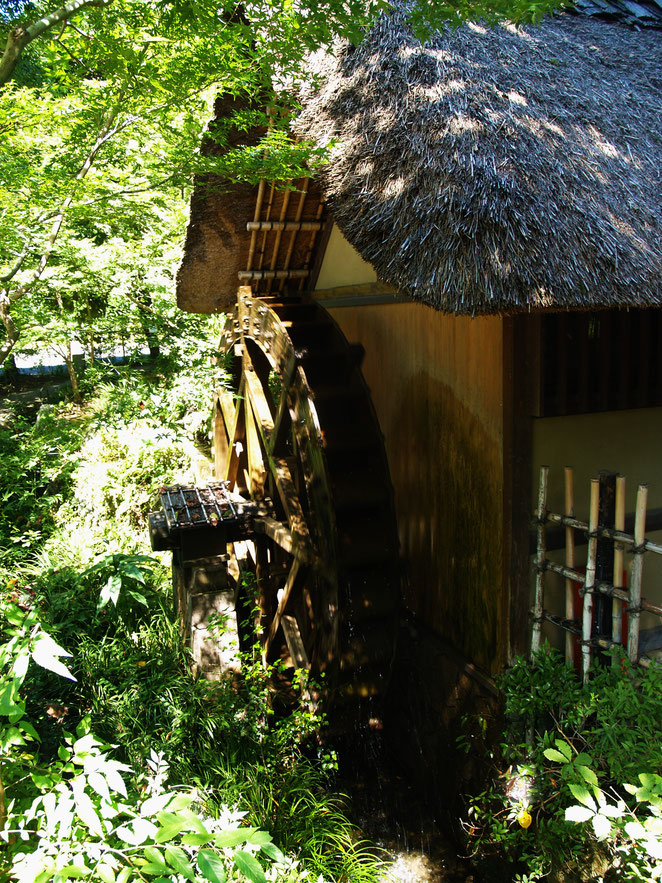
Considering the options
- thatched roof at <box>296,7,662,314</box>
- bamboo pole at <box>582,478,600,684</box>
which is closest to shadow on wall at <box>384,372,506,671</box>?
bamboo pole at <box>582,478,600,684</box>

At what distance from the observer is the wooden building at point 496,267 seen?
8.30 ft

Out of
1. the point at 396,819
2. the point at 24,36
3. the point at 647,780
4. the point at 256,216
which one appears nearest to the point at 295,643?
the point at 396,819

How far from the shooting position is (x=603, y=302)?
244 centimetres

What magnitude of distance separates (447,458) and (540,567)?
832 mm

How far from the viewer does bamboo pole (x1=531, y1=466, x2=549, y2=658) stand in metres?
3.06

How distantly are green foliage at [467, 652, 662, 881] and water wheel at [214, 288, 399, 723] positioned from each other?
0.95 m

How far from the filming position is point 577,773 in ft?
8.23

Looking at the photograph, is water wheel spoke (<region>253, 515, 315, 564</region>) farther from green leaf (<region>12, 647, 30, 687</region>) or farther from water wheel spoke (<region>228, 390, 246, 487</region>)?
green leaf (<region>12, 647, 30, 687</region>)

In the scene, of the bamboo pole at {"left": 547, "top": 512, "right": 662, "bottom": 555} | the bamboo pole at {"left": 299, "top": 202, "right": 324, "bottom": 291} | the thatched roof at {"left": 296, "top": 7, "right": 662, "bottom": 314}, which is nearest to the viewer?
the thatched roof at {"left": 296, "top": 7, "right": 662, "bottom": 314}

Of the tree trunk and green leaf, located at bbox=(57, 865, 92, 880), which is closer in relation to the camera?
green leaf, located at bbox=(57, 865, 92, 880)

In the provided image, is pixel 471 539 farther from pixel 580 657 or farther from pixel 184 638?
pixel 184 638

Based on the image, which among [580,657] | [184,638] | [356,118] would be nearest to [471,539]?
[580,657]

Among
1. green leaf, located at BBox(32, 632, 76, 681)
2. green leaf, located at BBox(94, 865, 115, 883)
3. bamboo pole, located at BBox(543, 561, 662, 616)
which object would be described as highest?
green leaf, located at BBox(32, 632, 76, 681)

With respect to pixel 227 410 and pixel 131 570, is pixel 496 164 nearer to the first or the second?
pixel 131 570
